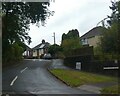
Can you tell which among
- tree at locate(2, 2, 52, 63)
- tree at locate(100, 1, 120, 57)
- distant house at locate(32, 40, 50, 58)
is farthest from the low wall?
distant house at locate(32, 40, 50, 58)

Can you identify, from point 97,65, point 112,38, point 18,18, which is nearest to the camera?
point 112,38

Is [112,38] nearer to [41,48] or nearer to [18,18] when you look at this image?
[18,18]

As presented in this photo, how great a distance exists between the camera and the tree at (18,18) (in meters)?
41.3

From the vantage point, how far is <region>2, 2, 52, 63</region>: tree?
135ft

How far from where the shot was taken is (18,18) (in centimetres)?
4291

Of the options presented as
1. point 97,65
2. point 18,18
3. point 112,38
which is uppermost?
point 18,18

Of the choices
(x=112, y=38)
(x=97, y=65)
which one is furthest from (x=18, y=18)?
(x=112, y=38)

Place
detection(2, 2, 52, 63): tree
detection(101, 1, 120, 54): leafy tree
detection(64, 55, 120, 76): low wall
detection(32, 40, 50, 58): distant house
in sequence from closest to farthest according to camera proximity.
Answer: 1. detection(101, 1, 120, 54): leafy tree
2. detection(64, 55, 120, 76): low wall
3. detection(2, 2, 52, 63): tree
4. detection(32, 40, 50, 58): distant house

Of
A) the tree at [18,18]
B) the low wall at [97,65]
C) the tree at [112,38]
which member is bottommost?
the low wall at [97,65]

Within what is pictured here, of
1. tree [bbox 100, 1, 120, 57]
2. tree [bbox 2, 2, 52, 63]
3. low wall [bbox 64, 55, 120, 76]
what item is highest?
tree [bbox 2, 2, 52, 63]

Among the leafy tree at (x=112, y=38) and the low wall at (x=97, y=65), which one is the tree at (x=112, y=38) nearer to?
the leafy tree at (x=112, y=38)

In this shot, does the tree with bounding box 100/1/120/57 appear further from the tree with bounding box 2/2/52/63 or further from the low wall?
the tree with bounding box 2/2/52/63

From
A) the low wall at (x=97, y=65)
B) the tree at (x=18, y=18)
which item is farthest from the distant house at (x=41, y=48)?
the low wall at (x=97, y=65)

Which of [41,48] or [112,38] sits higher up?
[41,48]
